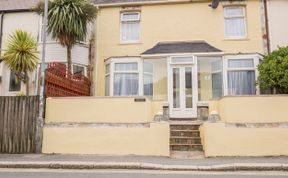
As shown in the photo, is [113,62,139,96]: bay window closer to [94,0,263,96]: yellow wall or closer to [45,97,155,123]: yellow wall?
[94,0,263,96]: yellow wall

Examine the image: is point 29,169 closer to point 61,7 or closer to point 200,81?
point 61,7

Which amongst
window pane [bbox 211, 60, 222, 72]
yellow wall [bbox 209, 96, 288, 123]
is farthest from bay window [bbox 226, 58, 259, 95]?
yellow wall [bbox 209, 96, 288, 123]

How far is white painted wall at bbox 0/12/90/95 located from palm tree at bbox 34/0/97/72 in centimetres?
113

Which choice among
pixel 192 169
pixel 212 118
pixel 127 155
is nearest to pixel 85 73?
pixel 127 155

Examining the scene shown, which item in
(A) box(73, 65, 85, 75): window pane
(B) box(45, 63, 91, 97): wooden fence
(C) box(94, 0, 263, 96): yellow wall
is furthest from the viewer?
(A) box(73, 65, 85, 75): window pane

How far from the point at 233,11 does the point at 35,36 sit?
10572mm

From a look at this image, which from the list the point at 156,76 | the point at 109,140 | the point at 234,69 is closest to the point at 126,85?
the point at 156,76

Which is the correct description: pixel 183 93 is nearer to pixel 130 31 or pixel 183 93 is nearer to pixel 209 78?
pixel 209 78

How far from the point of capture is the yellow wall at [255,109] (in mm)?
9852

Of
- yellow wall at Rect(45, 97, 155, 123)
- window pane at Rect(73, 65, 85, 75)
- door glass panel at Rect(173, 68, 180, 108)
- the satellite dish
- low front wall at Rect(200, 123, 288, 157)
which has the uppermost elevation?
the satellite dish

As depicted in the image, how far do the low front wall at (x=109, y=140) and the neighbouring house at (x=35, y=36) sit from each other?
5.58m

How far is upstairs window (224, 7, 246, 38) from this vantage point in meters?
15.0

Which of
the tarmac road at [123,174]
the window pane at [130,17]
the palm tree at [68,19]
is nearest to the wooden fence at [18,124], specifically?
the tarmac road at [123,174]

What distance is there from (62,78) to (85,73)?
3.56m
